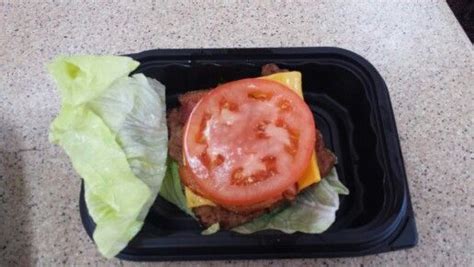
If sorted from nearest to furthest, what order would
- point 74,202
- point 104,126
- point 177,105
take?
point 104,126
point 74,202
point 177,105

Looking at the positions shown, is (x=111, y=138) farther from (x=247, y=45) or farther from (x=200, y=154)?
(x=247, y=45)

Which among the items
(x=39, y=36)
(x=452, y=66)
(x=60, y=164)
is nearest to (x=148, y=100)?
(x=60, y=164)

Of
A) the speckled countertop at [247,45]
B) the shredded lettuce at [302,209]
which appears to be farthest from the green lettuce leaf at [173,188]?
the speckled countertop at [247,45]

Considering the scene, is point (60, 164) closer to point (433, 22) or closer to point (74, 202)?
point (74, 202)

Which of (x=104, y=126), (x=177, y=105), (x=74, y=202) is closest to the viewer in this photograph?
(x=104, y=126)

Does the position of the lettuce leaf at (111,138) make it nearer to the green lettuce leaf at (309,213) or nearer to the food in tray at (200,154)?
the food in tray at (200,154)

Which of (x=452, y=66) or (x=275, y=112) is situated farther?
(x=452, y=66)
